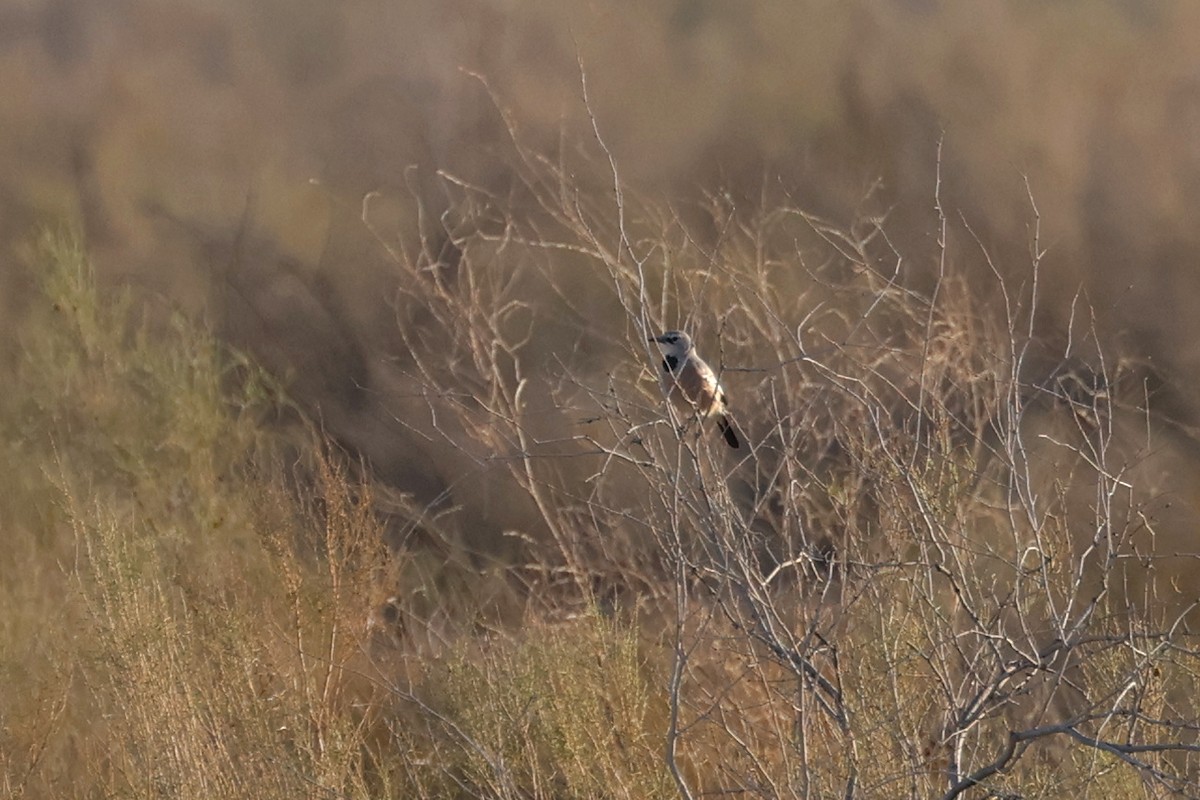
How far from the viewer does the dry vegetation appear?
9.92 ft

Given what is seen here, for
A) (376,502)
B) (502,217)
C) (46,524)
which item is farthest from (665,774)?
(502,217)

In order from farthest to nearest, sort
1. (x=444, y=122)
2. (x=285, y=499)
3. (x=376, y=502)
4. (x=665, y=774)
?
(x=444, y=122)
(x=376, y=502)
(x=285, y=499)
(x=665, y=774)

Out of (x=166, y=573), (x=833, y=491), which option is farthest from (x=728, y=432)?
(x=166, y=573)

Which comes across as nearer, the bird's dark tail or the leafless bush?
the leafless bush

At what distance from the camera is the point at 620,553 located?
604 cm

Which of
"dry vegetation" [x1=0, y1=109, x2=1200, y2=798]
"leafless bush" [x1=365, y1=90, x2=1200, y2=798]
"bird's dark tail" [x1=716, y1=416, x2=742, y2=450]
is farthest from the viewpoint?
"bird's dark tail" [x1=716, y1=416, x2=742, y2=450]

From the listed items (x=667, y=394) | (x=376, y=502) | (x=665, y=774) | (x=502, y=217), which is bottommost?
(x=376, y=502)

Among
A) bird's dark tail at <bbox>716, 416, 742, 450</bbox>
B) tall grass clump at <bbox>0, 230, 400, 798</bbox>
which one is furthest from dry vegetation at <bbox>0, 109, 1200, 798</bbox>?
bird's dark tail at <bbox>716, 416, 742, 450</bbox>

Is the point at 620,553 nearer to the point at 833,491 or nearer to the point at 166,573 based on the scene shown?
the point at 166,573

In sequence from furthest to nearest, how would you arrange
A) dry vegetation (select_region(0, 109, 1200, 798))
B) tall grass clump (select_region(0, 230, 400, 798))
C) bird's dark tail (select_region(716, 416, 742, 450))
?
1. bird's dark tail (select_region(716, 416, 742, 450))
2. tall grass clump (select_region(0, 230, 400, 798))
3. dry vegetation (select_region(0, 109, 1200, 798))

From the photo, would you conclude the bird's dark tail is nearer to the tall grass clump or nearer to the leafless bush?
the leafless bush

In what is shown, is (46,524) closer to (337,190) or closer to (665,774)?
(337,190)

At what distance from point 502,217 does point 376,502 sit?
174cm

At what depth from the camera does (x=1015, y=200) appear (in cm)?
695
